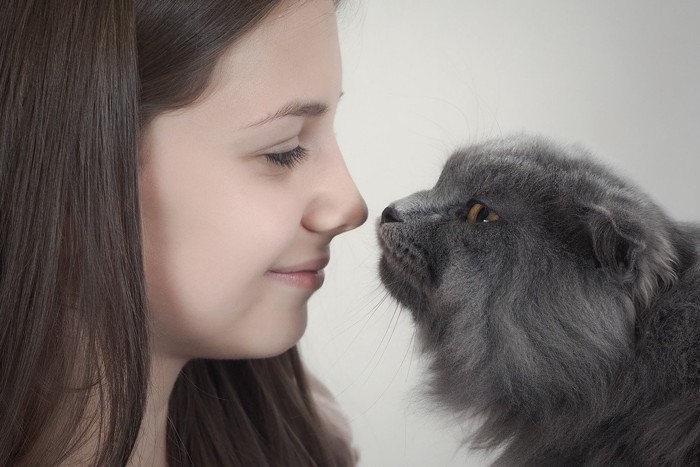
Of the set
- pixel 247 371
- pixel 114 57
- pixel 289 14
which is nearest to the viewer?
pixel 114 57

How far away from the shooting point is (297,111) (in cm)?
131

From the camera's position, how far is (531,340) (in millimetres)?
1320

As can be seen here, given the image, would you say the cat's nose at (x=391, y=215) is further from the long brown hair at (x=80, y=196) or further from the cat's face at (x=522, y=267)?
the long brown hair at (x=80, y=196)

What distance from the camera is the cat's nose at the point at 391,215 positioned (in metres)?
1.45

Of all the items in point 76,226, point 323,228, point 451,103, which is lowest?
point 323,228

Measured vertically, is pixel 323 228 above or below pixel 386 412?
above

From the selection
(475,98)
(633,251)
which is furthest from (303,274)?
(475,98)

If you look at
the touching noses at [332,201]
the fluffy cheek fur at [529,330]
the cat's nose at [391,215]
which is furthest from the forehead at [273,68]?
the fluffy cheek fur at [529,330]

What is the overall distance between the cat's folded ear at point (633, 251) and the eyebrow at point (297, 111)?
46 centimetres

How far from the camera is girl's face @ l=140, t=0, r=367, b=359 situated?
1.27 m

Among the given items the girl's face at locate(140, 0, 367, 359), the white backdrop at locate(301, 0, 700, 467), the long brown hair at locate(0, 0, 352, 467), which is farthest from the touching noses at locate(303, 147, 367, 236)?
the white backdrop at locate(301, 0, 700, 467)

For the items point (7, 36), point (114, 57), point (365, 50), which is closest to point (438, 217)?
point (114, 57)

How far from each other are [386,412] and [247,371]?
0.59m

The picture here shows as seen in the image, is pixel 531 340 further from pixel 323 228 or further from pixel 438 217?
pixel 323 228
